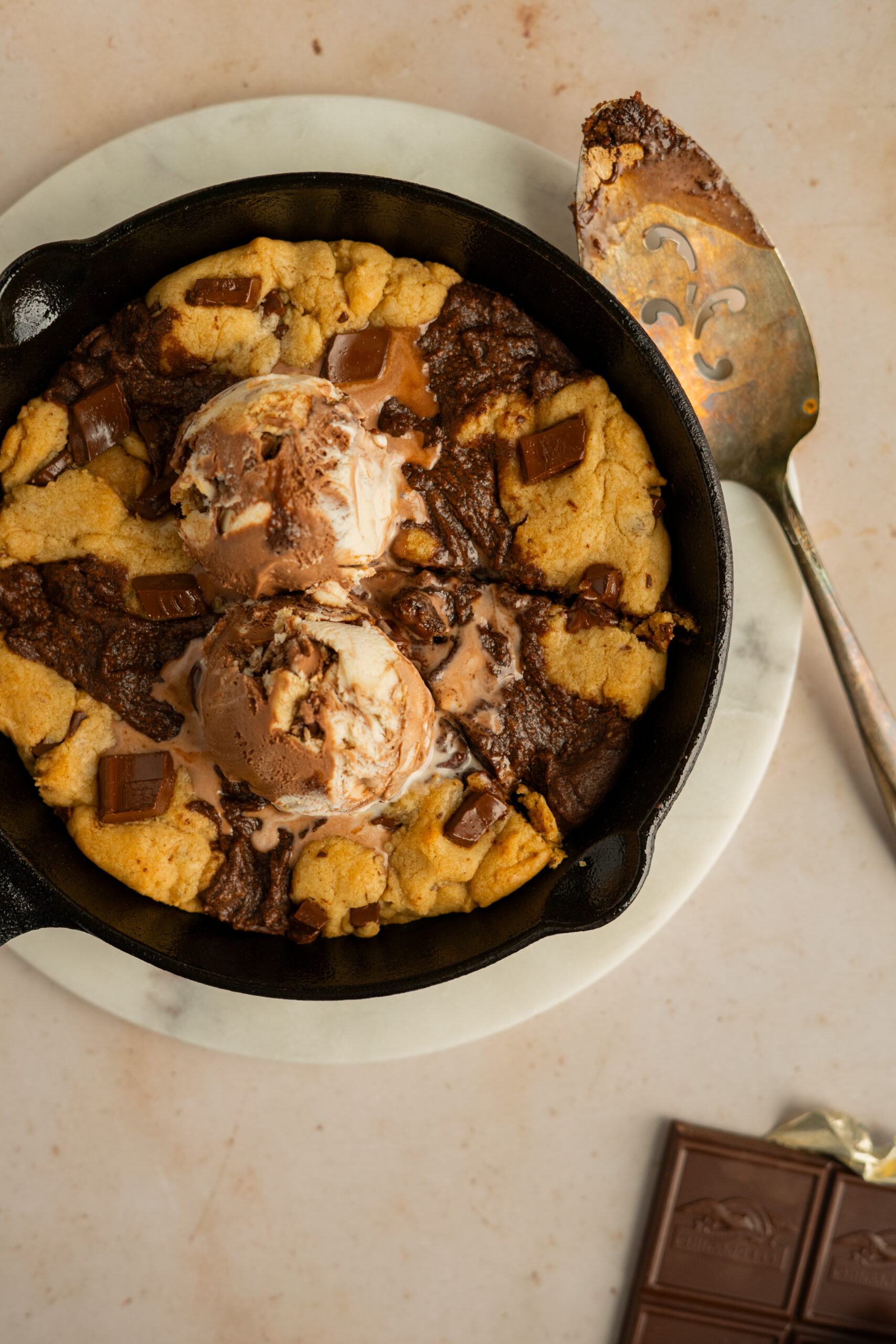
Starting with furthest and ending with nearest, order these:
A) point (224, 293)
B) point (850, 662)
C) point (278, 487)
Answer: point (850, 662) < point (224, 293) < point (278, 487)

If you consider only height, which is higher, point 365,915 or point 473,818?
point 473,818

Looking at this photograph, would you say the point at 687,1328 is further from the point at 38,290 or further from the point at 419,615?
the point at 38,290

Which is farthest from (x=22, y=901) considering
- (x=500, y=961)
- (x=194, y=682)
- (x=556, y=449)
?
(x=556, y=449)

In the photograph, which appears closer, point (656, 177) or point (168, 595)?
point (168, 595)

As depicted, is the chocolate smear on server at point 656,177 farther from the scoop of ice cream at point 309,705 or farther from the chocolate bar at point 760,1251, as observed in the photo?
the chocolate bar at point 760,1251

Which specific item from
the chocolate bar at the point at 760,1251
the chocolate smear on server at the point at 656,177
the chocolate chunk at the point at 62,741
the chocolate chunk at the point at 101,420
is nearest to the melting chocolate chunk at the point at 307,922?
the chocolate chunk at the point at 62,741

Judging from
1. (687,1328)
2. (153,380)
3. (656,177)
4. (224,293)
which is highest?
(656,177)

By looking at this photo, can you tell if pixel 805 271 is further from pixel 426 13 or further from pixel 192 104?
pixel 192 104

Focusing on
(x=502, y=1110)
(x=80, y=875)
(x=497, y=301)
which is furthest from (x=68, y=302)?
(x=502, y=1110)
